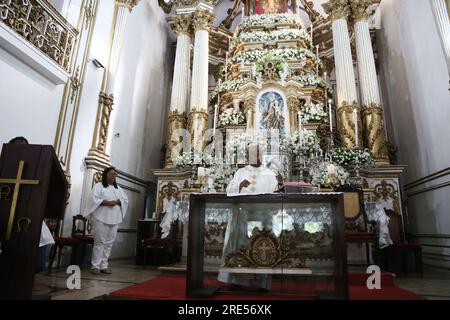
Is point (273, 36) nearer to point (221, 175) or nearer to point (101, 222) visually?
point (221, 175)

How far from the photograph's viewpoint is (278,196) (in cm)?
293

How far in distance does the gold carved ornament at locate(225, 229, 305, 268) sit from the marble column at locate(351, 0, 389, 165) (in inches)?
199

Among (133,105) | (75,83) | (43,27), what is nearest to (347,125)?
(133,105)

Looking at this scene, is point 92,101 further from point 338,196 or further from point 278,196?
point 338,196

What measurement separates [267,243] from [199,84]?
6464mm

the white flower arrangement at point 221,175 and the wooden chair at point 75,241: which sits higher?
the white flower arrangement at point 221,175

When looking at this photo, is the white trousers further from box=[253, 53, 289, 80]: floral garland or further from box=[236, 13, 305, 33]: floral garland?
box=[236, 13, 305, 33]: floral garland

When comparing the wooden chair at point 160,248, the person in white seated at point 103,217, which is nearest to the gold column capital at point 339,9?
the wooden chair at point 160,248

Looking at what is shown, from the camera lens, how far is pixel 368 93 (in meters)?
7.95

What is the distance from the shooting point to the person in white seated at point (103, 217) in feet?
14.6

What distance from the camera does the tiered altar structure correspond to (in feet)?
21.8

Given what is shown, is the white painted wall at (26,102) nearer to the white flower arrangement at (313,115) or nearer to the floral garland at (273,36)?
the white flower arrangement at (313,115)

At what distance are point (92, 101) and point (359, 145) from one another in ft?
20.0

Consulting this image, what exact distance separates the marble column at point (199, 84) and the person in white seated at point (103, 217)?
299 cm
